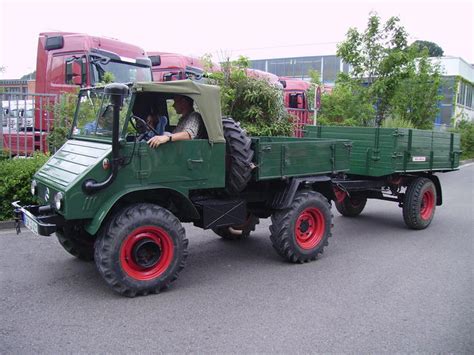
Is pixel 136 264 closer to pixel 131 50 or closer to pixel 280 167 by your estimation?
pixel 280 167

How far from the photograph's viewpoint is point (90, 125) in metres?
5.22

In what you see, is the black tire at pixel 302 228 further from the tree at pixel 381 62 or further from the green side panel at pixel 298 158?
the tree at pixel 381 62

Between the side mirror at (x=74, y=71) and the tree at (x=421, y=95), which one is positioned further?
the tree at (x=421, y=95)

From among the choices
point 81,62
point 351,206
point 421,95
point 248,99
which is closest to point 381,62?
point 421,95

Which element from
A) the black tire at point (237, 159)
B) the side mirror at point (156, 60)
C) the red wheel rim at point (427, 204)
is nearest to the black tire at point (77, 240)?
the black tire at point (237, 159)

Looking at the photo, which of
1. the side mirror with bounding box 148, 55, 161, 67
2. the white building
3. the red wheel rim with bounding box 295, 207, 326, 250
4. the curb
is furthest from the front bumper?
the white building

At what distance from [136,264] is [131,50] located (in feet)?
32.7

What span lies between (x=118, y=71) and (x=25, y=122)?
413 cm

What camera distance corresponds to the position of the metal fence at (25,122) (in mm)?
8484

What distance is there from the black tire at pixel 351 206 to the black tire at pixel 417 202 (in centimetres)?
103

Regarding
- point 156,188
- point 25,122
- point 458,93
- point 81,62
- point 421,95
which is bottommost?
point 156,188

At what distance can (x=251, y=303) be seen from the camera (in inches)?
179

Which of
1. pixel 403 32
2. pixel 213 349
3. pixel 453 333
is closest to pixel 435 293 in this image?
pixel 453 333

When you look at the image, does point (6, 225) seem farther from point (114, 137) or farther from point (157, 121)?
point (114, 137)
